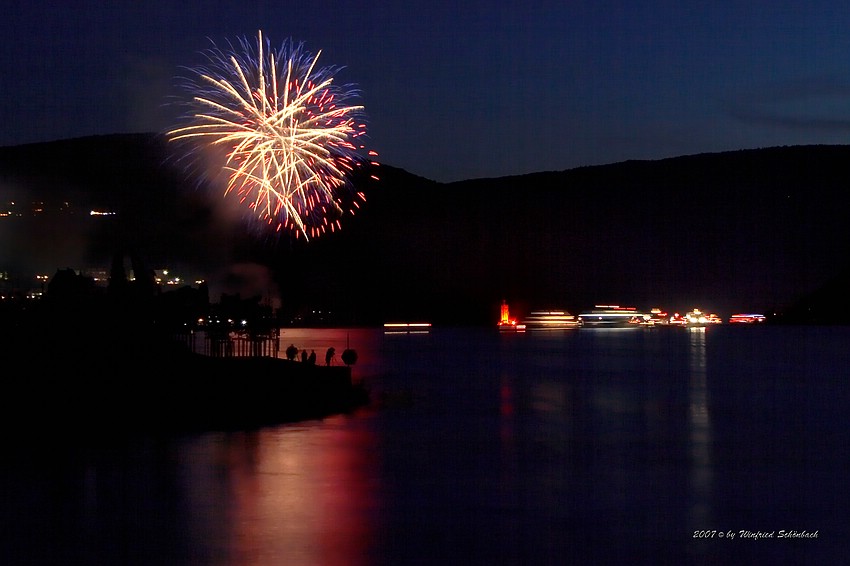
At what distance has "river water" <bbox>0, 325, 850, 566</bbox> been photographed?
825 cm

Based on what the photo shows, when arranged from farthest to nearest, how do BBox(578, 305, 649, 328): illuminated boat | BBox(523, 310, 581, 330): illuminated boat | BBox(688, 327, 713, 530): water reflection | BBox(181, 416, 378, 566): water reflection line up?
BBox(578, 305, 649, 328): illuminated boat, BBox(523, 310, 581, 330): illuminated boat, BBox(688, 327, 713, 530): water reflection, BBox(181, 416, 378, 566): water reflection

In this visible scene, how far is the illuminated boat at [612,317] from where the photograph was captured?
170375mm

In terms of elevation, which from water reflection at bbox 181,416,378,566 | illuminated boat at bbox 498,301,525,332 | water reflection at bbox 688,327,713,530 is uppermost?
illuminated boat at bbox 498,301,525,332

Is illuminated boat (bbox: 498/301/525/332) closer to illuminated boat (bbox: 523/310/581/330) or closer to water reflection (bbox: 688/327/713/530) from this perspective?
illuminated boat (bbox: 523/310/581/330)

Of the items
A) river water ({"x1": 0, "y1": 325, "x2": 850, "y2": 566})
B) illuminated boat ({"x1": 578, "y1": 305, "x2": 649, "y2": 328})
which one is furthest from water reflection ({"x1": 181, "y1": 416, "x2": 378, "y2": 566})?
illuminated boat ({"x1": 578, "y1": 305, "x2": 649, "y2": 328})

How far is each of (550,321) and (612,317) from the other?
11.4 meters

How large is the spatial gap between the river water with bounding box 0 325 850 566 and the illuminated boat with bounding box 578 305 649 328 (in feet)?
→ 498

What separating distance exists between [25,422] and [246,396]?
3.95 metres

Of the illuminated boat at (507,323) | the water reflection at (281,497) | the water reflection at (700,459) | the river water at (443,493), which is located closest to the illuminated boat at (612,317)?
the illuminated boat at (507,323)

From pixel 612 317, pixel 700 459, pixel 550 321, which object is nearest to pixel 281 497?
pixel 700 459

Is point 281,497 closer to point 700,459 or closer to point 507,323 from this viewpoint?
point 700,459

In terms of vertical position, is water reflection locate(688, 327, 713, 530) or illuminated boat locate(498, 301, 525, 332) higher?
illuminated boat locate(498, 301, 525, 332)

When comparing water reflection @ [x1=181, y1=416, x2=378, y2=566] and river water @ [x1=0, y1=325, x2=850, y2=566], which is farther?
river water @ [x1=0, y1=325, x2=850, y2=566]

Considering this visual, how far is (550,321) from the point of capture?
166 metres
